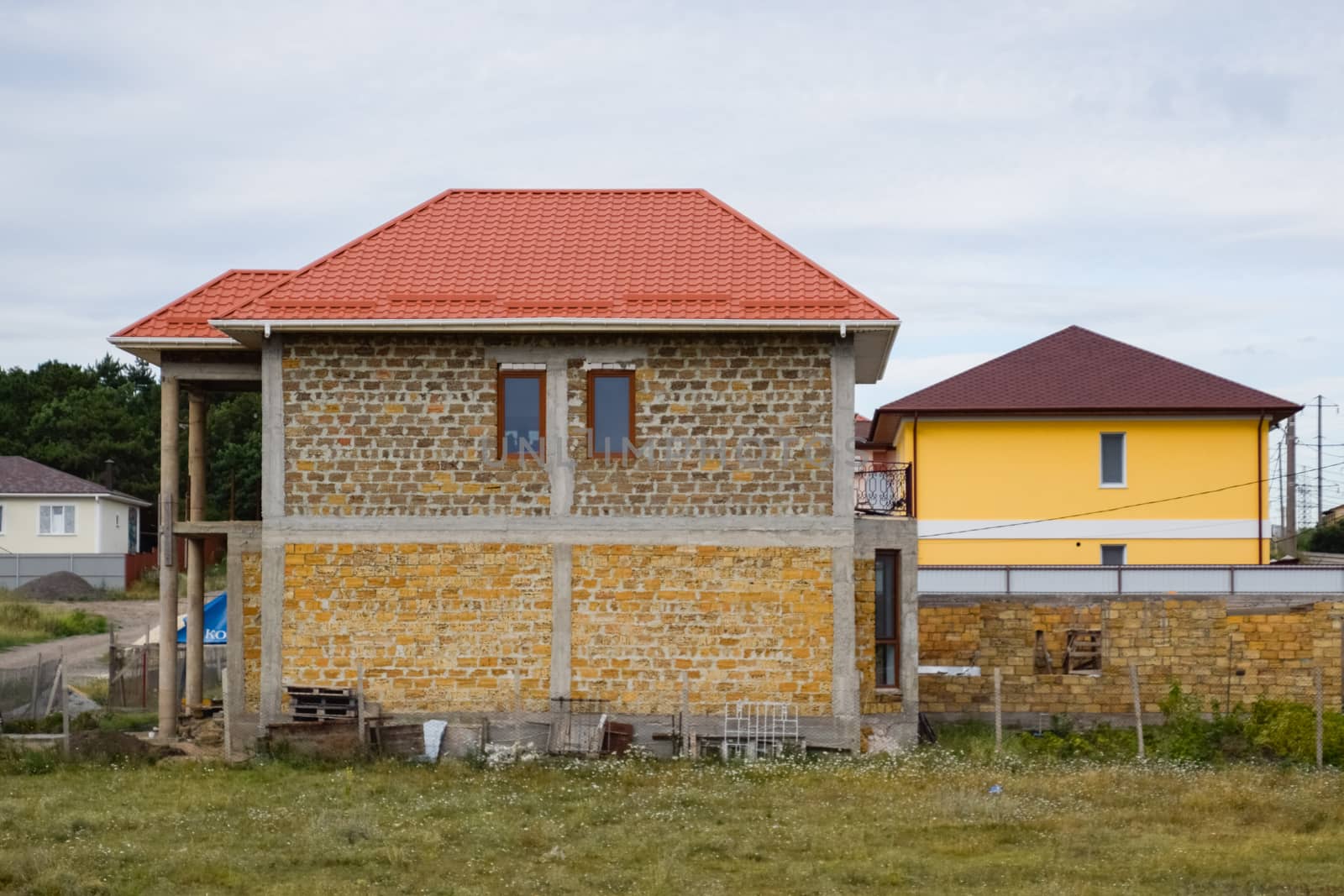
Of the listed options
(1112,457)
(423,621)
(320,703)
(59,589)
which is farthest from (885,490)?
(59,589)

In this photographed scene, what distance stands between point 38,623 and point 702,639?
24.5m

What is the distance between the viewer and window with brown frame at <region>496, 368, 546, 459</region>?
20.2 meters

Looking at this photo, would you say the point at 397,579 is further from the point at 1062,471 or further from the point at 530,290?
the point at 1062,471

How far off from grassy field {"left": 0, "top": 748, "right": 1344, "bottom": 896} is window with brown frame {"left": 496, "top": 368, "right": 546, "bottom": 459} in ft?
13.1

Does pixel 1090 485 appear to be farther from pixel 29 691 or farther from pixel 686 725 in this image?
pixel 29 691

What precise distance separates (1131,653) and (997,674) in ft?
14.6

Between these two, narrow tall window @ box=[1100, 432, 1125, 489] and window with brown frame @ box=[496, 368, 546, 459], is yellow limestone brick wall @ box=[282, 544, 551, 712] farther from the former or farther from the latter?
narrow tall window @ box=[1100, 432, 1125, 489]

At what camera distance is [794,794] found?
17109 millimetres

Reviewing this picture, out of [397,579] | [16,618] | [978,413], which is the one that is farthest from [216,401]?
[397,579]

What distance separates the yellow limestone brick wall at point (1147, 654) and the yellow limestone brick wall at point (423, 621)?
7.14 meters

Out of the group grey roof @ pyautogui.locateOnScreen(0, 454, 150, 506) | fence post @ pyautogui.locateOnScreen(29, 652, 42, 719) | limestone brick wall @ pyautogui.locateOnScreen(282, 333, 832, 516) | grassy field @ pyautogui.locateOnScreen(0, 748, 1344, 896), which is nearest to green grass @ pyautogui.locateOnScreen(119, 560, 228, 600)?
grey roof @ pyautogui.locateOnScreen(0, 454, 150, 506)

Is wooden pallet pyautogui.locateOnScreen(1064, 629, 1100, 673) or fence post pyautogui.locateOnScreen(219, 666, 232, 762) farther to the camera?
wooden pallet pyautogui.locateOnScreen(1064, 629, 1100, 673)

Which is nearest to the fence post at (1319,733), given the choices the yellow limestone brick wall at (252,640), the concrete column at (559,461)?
the concrete column at (559,461)

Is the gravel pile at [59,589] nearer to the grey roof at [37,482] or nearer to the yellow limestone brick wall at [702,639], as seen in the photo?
the grey roof at [37,482]
